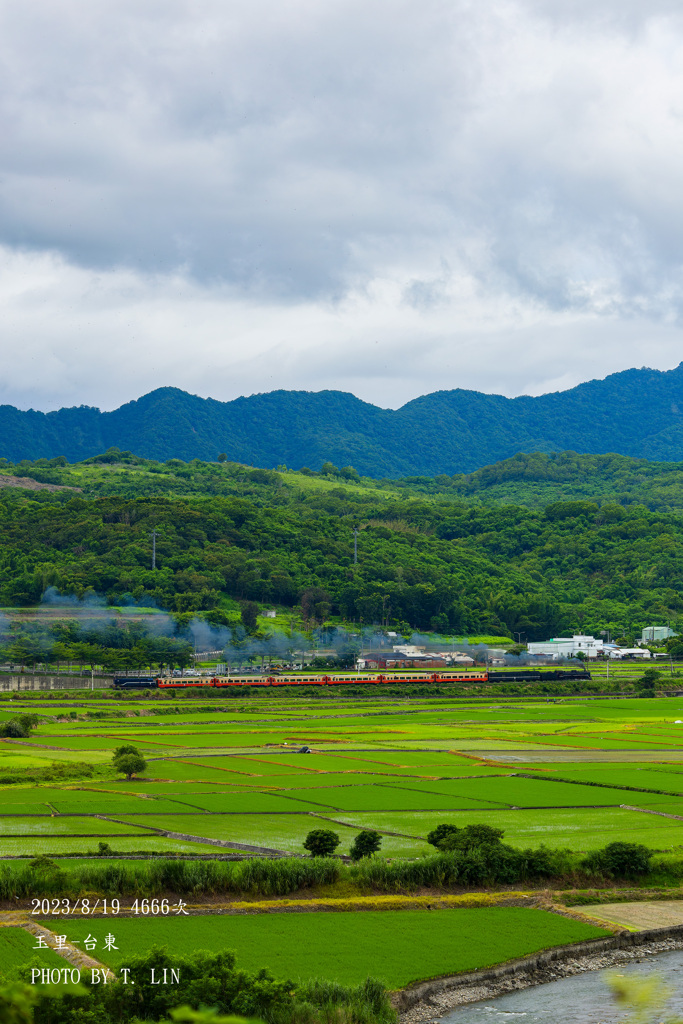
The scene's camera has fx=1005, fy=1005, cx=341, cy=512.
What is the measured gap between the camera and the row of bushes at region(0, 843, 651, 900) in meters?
21.6

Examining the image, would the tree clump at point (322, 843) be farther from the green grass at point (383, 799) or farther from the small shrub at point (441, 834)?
the green grass at point (383, 799)

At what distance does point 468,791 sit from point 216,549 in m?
93.9

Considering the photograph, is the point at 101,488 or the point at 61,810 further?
the point at 101,488

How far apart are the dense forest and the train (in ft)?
76.9

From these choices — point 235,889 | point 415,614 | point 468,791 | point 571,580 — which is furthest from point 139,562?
point 235,889

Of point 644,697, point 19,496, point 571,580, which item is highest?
point 19,496

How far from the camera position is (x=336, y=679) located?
83625 mm

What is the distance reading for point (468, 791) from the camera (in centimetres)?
3603

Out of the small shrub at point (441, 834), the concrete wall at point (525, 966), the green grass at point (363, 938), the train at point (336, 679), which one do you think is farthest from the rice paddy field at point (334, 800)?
the train at point (336, 679)

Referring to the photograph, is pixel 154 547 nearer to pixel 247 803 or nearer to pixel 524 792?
pixel 247 803

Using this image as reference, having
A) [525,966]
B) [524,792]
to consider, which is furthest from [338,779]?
[525,966]

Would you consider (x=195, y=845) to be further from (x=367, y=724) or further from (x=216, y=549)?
(x=216, y=549)

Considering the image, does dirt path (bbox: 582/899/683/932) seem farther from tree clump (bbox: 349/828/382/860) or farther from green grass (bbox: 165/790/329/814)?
green grass (bbox: 165/790/329/814)

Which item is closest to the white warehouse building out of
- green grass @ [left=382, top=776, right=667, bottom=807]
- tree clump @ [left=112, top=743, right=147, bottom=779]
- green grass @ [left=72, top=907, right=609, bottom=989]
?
green grass @ [left=382, top=776, right=667, bottom=807]
